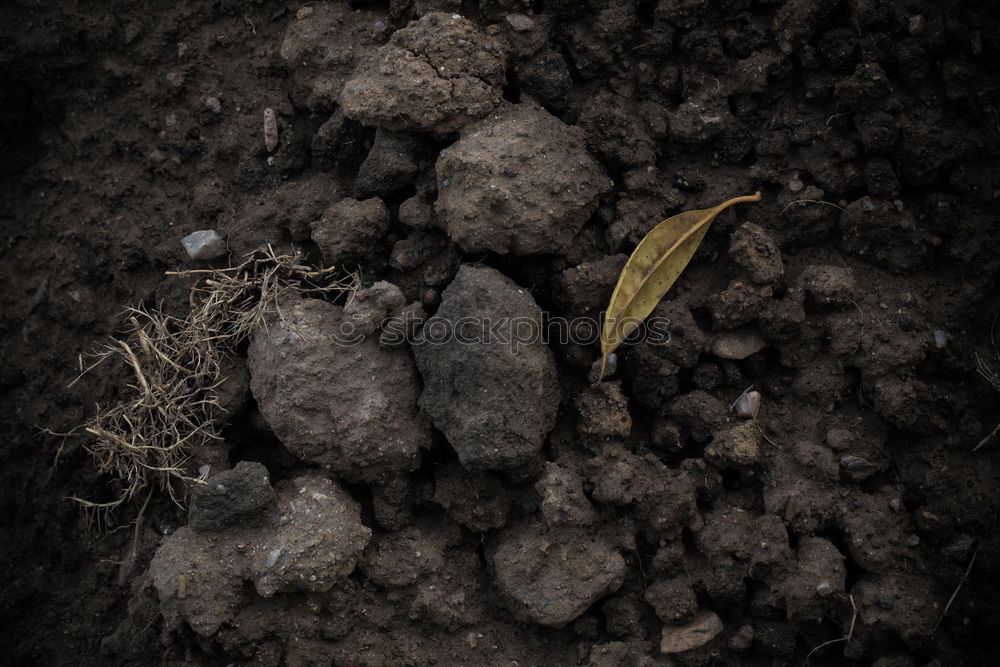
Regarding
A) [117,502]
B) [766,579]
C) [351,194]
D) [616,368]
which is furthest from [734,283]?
[117,502]

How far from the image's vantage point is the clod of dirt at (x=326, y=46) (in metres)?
2.78

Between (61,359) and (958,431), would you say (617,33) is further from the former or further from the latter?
(61,359)

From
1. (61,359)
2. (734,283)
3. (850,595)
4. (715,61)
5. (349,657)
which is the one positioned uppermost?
(715,61)

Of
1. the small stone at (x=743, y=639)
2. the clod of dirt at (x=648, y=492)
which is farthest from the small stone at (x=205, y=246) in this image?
the small stone at (x=743, y=639)

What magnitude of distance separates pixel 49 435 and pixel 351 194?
137 centimetres

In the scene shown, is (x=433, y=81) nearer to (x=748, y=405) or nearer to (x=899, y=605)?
(x=748, y=405)

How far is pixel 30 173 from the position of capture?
3051mm

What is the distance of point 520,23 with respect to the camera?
2.65 metres

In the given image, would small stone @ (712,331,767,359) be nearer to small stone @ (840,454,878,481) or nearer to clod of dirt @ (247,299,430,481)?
small stone @ (840,454,878,481)

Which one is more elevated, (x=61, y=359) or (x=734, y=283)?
(x=734, y=283)

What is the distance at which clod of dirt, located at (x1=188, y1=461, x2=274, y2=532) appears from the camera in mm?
2361

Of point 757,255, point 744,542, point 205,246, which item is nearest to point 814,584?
point 744,542

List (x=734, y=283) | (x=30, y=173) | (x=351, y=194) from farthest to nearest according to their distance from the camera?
(x=30, y=173)
(x=351, y=194)
(x=734, y=283)

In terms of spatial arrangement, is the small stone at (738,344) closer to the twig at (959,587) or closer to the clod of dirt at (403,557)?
the twig at (959,587)
